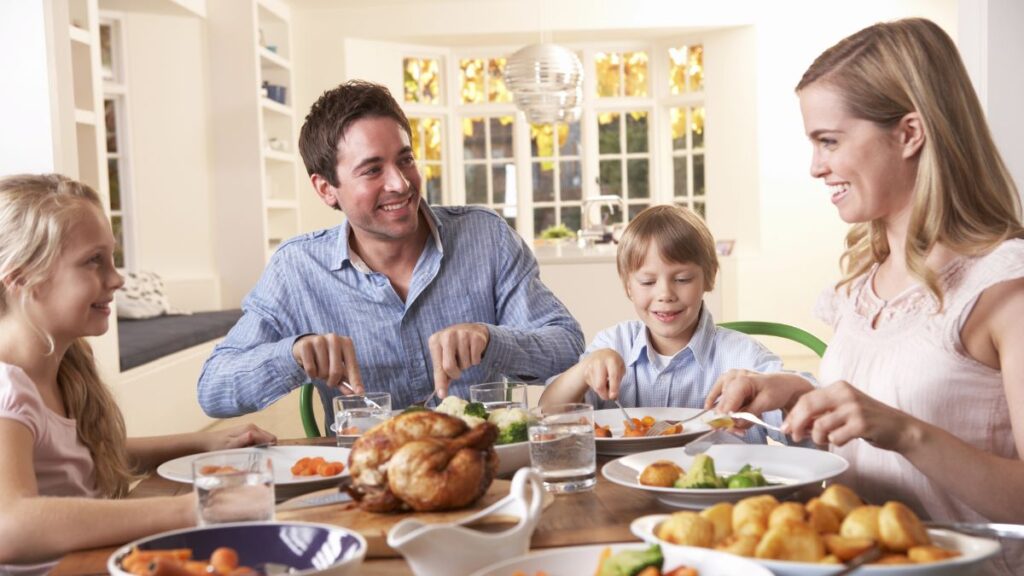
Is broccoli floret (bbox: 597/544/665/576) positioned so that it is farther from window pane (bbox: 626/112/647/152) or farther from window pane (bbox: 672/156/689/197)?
window pane (bbox: 626/112/647/152)

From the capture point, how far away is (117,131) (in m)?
7.13

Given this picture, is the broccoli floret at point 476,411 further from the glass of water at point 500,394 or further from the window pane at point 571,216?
the window pane at point 571,216

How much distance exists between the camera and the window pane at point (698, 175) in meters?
9.78

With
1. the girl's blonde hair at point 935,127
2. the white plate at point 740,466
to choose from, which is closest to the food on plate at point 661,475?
the white plate at point 740,466

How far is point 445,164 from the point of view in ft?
33.1

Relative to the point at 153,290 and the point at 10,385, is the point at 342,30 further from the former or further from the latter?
the point at 10,385

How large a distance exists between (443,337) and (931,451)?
86cm

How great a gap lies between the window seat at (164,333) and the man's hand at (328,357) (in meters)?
3.87

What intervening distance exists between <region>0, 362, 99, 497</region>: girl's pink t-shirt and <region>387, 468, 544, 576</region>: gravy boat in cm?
76

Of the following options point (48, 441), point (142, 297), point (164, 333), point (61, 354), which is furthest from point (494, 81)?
point (48, 441)

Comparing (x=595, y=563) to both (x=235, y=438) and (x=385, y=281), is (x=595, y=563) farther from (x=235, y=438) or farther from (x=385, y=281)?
(x=385, y=281)

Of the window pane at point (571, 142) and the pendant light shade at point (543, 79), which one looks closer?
the pendant light shade at point (543, 79)

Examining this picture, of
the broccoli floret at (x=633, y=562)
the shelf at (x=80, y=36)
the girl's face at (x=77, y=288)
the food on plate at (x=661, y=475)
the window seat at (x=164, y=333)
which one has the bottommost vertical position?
the window seat at (x=164, y=333)

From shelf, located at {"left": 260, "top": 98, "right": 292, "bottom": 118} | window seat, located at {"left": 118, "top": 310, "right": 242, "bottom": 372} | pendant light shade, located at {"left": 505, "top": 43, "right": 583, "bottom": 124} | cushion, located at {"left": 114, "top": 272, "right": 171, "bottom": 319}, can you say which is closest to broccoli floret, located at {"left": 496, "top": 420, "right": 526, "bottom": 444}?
window seat, located at {"left": 118, "top": 310, "right": 242, "bottom": 372}
